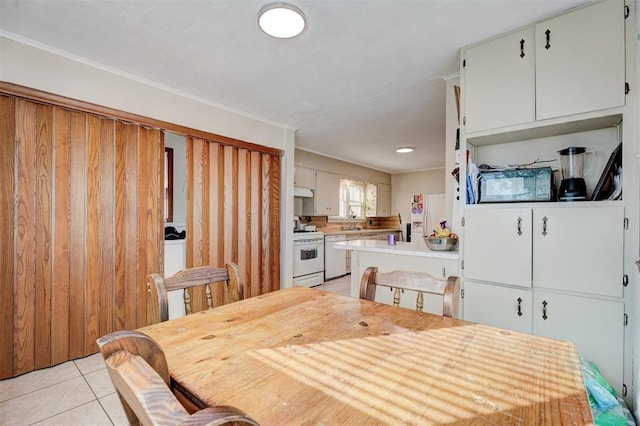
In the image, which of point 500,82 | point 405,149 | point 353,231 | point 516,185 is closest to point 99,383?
point 516,185

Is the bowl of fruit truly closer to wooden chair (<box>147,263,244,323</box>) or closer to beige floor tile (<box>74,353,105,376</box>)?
wooden chair (<box>147,263,244,323</box>)

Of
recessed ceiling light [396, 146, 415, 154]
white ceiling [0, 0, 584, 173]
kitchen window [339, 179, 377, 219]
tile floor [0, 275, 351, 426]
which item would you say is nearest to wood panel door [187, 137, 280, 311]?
white ceiling [0, 0, 584, 173]

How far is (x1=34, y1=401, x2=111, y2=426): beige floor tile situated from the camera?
168 cm

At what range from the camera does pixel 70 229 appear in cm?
238

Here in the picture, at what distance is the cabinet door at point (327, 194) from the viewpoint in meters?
5.81

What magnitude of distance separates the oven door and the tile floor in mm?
2858

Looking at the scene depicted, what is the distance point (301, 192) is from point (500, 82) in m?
3.72

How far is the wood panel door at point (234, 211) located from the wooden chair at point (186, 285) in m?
1.82

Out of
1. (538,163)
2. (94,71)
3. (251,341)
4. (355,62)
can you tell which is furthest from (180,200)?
(538,163)

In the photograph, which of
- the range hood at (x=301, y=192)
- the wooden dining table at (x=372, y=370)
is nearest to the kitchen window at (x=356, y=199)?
the range hood at (x=301, y=192)

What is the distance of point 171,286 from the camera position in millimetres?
1322

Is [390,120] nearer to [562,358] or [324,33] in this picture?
[324,33]

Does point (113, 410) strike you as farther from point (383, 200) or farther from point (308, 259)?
point (383, 200)

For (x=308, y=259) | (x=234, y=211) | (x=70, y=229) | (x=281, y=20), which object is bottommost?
(x=308, y=259)
